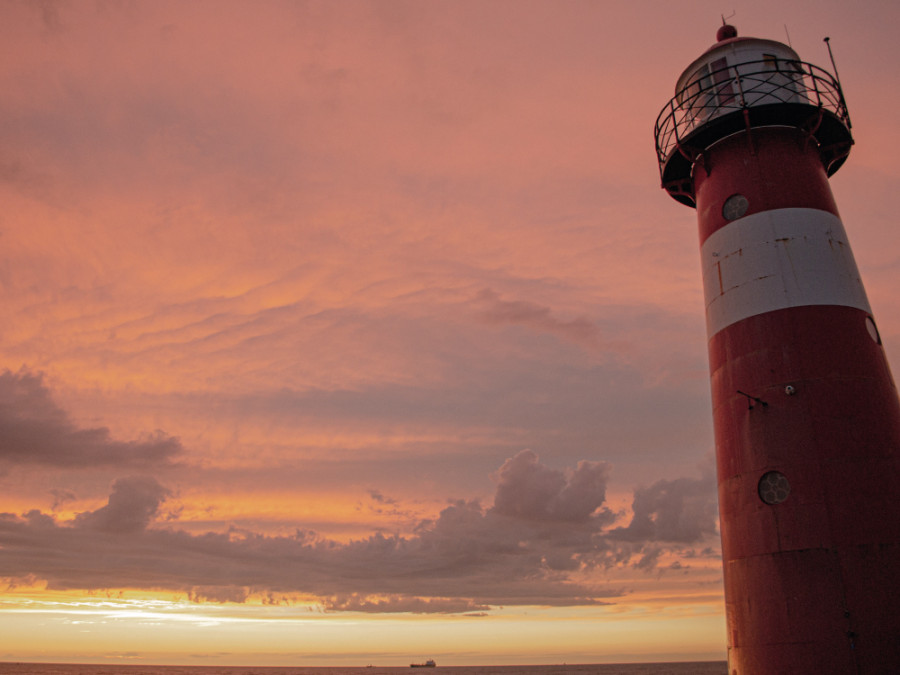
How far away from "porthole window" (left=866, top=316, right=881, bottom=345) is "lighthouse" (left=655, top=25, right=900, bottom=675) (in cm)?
5

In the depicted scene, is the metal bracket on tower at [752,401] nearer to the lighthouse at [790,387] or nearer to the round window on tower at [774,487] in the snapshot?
the lighthouse at [790,387]

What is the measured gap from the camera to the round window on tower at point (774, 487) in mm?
12820

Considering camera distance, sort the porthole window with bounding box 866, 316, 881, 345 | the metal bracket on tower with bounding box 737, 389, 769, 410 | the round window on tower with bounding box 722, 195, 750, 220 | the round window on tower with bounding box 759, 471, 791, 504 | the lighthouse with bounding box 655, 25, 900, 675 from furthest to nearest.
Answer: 1. the round window on tower with bounding box 722, 195, 750, 220
2. the porthole window with bounding box 866, 316, 881, 345
3. the metal bracket on tower with bounding box 737, 389, 769, 410
4. the round window on tower with bounding box 759, 471, 791, 504
5. the lighthouse with bounding box 655, 25, 900, 675

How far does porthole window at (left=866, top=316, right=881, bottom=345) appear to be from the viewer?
13.9 m

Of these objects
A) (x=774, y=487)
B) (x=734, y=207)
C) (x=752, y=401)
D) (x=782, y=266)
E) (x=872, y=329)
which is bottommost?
(x=774, y=487)

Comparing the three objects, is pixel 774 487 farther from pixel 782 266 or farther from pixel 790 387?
pixel 782 266

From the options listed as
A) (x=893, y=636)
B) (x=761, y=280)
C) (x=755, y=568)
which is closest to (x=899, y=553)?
(x=893, y=636)

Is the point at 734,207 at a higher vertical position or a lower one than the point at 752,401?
higher

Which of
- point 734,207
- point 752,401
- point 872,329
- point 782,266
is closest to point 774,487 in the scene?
point 752,401

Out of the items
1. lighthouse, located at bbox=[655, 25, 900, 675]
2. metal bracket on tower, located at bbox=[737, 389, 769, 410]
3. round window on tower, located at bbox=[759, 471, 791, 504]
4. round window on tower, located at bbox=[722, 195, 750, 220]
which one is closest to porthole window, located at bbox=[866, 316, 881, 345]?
lighthouse, located at bbox=[655, 25, 900, 675]

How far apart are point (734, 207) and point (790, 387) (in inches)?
200

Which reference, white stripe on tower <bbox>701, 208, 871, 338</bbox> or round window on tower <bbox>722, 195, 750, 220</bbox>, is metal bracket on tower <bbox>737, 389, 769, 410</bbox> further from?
round window on tower <bbox>722, 195, 750, 220</bbox>

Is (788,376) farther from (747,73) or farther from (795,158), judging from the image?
(747,73)

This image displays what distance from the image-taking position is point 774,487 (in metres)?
13.0
